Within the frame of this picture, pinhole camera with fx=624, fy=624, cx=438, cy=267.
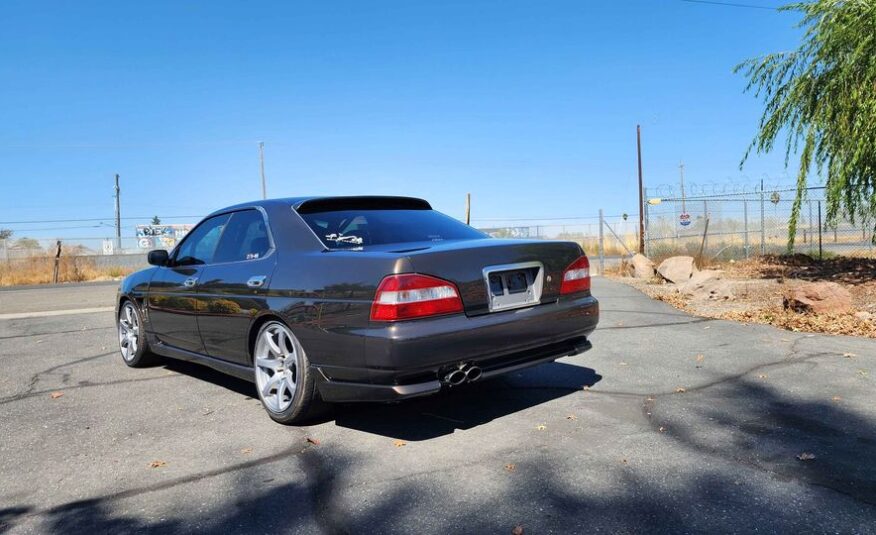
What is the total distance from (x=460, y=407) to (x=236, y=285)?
1787 millimetres

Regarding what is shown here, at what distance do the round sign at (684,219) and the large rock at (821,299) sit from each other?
36.2 ft

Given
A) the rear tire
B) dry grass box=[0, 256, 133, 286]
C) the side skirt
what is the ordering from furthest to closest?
1. dry grass box=[0, 256, 133, 286]
2. the rear tire
3. the side skirt

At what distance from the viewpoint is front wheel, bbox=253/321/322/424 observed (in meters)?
3.83

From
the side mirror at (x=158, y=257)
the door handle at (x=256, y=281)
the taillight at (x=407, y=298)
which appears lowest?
the taillight at (x=407, y=298)

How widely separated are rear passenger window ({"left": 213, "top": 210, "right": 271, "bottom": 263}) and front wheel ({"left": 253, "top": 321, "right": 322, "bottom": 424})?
0.62 m

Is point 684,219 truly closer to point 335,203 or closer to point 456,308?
point 335,203

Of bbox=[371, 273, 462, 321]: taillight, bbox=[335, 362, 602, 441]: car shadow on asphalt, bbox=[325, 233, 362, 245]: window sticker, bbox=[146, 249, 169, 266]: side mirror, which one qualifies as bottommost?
bbox=[335, 362, 602, 441]: car shadow on asphalt

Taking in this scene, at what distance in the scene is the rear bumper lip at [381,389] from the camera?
11.0 feet

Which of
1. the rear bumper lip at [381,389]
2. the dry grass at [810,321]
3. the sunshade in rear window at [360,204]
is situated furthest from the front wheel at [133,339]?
the dry grass at [810,321]

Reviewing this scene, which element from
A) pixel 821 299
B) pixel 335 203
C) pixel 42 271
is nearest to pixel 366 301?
pixel 335 203

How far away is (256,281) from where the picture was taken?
4.20 meters

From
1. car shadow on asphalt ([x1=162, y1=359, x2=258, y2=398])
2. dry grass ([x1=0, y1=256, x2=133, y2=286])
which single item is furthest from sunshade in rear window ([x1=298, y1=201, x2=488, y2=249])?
dry grass ([x1=0, y1=256, x2=133, y2=286])

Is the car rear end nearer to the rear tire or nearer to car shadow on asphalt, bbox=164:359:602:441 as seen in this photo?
car shadow on asphalt, bbox=164:359:602:441

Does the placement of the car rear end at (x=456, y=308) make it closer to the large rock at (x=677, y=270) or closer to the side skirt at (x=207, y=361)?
the side skirt at (x=207, y=361)
